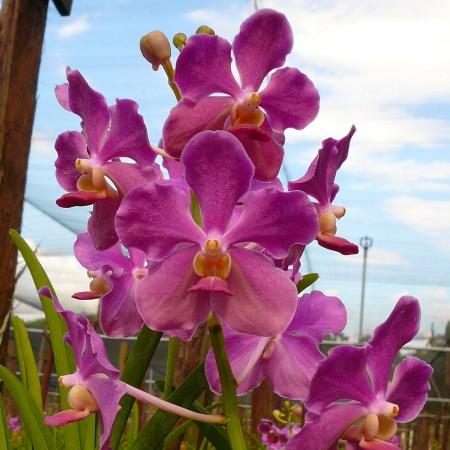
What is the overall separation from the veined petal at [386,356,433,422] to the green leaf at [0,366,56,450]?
1.62 ft

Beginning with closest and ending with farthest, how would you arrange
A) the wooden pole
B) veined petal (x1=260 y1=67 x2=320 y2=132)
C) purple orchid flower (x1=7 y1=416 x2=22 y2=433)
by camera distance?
veined petal (x1=260 y1=67 x2=320 y2=132)
the wooden pole
purple orchid flower (x1=7 y1=416 x2=22 y2=433)

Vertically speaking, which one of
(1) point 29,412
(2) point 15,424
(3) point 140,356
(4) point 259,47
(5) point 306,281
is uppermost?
(4) point 259,47

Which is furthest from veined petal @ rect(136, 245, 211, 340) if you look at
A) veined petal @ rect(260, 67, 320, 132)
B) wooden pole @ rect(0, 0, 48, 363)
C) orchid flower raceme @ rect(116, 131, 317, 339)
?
wooden pole @ rect(0, 0, 48, 363)

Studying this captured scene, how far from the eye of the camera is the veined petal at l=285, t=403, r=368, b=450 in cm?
65

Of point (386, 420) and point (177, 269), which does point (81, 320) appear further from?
point (386, 420)

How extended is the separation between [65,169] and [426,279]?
9374mm

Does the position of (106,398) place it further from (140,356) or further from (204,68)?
(204,68)

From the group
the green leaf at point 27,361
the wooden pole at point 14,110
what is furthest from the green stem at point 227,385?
the wooden pole at point 14,110

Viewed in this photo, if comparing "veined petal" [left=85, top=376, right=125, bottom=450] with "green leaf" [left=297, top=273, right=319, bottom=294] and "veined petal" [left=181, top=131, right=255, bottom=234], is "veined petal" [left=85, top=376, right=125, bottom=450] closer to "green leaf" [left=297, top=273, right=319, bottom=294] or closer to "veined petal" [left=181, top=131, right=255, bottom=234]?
"veined petal" [left=181, top=131, right=255, bottom=234]

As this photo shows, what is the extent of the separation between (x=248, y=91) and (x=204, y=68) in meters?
0.06

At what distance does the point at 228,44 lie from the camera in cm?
69

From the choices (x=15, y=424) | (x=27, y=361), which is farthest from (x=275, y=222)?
(x=15, y=424)

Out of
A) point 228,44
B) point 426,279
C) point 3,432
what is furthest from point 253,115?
point 426,279

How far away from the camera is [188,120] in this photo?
2.25 ft
